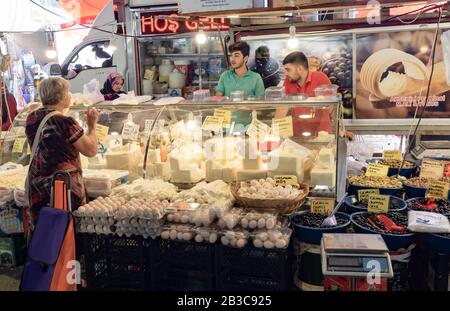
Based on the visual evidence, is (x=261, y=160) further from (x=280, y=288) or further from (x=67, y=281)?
(x=67, y=281)

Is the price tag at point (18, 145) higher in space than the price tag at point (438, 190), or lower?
higher

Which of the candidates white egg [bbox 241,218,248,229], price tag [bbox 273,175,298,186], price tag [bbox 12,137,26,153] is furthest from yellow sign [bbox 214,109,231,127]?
price tag [bbox 12,137,26,153]

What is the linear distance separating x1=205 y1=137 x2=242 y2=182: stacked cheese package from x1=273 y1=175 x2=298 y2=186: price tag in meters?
0.46

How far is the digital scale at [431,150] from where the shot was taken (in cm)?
491

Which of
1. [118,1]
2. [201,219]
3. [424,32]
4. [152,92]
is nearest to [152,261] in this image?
[201,219]

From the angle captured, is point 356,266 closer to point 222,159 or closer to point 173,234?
point 173,234

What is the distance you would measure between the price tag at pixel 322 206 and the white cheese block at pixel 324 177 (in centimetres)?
22

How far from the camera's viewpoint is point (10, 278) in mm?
4008

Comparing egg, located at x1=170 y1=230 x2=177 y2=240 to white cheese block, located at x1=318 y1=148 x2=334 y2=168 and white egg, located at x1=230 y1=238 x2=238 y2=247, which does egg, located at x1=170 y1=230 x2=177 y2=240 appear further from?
white cheese block, located at x1=318 y1=148 x2=334 y2=168

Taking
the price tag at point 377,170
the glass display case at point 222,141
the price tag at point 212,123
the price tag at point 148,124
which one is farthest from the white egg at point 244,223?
the price tag at point 377,170

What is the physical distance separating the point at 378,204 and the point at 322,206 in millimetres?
437

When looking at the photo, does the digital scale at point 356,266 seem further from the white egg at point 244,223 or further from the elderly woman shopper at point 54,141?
the elderly woman shopper at point 54,141

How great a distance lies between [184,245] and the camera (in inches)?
118
